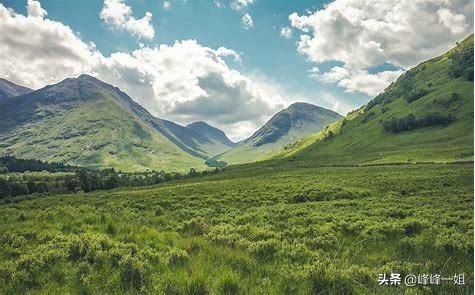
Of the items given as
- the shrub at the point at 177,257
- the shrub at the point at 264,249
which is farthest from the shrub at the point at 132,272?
the shrub at the point at 264,249

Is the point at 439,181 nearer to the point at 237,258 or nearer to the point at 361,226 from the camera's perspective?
the point at 361,226

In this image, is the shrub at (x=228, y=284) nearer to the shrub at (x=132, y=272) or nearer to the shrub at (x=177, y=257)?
the shrub at (x=132, y=272)

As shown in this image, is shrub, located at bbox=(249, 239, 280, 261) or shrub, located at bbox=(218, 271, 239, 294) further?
shrub, located at bbox=(249, 239, 280, 261)

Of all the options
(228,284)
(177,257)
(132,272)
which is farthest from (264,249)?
(132,272)

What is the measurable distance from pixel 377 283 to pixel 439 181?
48367 millimetres

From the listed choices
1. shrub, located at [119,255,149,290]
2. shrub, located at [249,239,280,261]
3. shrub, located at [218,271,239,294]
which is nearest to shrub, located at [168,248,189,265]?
shrub, located at [119,255,149,290]

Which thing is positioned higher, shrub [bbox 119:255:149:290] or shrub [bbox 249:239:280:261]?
shrub [bbox 119:255:149:290]

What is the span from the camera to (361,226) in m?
17.5

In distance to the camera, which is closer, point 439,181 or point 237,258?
point 237,258

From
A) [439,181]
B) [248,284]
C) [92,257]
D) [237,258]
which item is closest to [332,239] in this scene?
[237,258]

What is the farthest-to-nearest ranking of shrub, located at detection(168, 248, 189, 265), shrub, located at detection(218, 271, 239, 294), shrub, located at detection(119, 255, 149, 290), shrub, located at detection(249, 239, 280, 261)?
shrub, located at detection(249, 239, 280, 261)
shrub, located at detection(168, 248, 189, 265)
shrub, located at detection(119, 255, 149, 290)
shrub, located at detection(218, 271, 239, 294)

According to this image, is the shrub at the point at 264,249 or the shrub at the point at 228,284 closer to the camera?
the shrub at the point at 228,284

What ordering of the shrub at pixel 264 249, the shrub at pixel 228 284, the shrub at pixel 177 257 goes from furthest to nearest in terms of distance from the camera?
the shrub at pixel 264 249 < the shrub at pixel 177 257 < the shrub at pixel 228 284

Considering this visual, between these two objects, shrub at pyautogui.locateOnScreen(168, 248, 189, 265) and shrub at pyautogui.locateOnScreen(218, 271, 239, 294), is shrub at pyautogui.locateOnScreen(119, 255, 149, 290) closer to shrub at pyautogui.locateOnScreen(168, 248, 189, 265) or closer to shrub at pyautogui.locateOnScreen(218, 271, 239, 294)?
shrub at pyautogui.locateOnScreen(168, 248, 189, 265)
